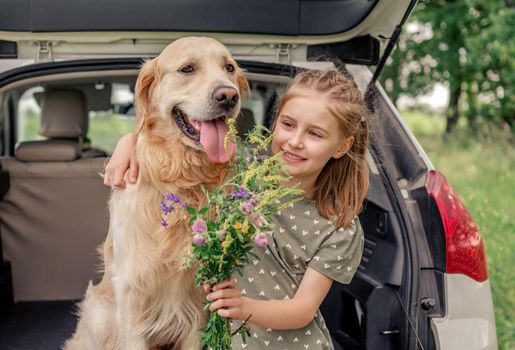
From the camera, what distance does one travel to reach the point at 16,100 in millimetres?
5273

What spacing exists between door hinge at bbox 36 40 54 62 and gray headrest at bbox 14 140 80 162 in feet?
3.10

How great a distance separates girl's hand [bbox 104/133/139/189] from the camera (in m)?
2.42

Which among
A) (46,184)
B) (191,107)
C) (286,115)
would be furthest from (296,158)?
(46,184)

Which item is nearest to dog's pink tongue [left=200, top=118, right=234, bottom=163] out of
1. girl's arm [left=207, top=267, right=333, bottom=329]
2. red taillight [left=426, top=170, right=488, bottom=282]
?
girl's arm [left=207, top=267, right=333, bottom=329]

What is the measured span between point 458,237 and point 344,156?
49 cm

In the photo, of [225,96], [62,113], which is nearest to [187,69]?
[225,96]

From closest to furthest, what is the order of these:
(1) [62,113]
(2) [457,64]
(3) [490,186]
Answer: (1) [62,113]
(3) [490,186]
(2) [457,64]

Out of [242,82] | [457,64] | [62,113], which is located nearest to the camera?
[242,82]

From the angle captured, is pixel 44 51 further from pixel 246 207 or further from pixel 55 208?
pixel 246 207

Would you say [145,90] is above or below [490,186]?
above

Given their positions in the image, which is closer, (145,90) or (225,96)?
(225,96)

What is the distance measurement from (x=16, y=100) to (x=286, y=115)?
3769 mm

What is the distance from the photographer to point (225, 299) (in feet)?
5.50

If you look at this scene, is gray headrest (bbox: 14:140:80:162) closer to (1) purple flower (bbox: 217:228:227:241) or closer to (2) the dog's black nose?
(2) the dog's black nose
